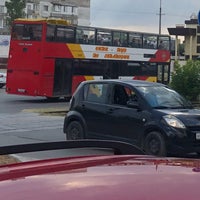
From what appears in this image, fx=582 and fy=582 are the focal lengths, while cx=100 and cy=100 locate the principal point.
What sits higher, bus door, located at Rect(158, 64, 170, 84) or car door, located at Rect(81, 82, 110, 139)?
bus door, located at Rect(158, 64, 170, 84)

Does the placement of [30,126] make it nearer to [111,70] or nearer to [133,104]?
[133,104]

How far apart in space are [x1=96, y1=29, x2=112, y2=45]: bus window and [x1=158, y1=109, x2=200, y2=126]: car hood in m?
19.5

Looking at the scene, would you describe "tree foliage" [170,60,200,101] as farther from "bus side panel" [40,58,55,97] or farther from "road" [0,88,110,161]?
"bus side panel" [40,58,55,97]

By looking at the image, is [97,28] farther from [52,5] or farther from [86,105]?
[52,5]

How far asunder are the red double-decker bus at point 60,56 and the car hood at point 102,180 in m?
25.4

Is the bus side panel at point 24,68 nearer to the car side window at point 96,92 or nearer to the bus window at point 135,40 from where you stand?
the bus window at point 135,40

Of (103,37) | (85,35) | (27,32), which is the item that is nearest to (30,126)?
(27,32)

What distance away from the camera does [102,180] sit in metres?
2.31

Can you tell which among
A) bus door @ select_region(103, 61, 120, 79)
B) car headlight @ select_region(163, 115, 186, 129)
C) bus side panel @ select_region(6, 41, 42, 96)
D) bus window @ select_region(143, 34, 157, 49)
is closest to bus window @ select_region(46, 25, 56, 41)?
bus side panel @ select_region(6, 41, 42, 96)

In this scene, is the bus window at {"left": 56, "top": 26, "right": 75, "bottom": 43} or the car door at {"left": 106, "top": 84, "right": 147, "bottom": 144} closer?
the car door at {"left": 106, "top": 84, "right": 147, "bottom": 144}

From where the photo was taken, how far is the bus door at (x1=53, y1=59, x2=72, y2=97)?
28.8 m

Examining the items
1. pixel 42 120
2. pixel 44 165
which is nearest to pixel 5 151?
pixel 44 165

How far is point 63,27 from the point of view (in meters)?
29.1

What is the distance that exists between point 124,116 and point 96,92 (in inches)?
47.1
